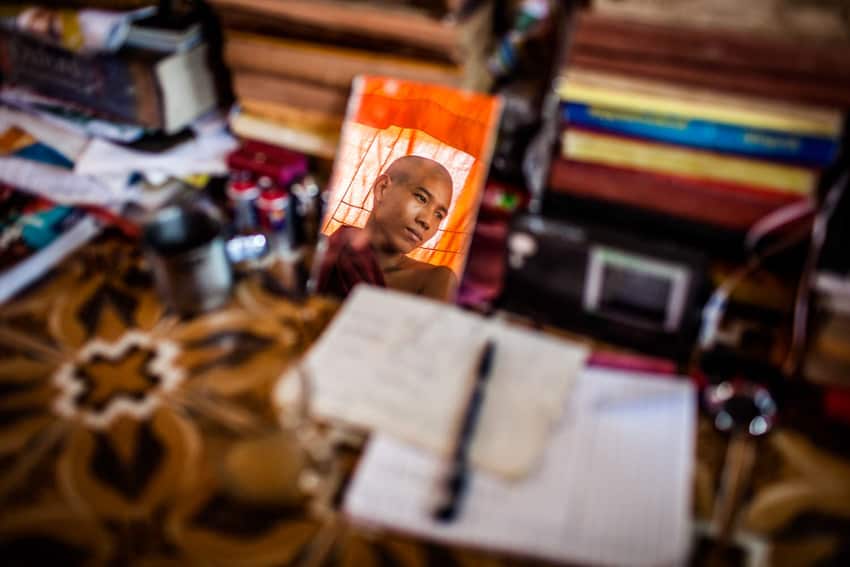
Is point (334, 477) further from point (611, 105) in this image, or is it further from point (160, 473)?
point (611, 105)

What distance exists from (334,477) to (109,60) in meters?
0.81

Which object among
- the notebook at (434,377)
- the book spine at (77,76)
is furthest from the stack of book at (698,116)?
the book spine at (77,76)

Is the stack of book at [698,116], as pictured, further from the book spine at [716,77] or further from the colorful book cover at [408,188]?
the colorful book cover at [408,188]

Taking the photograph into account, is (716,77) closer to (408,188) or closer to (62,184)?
(408,188)

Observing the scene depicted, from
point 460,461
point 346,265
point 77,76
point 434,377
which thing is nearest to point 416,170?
point 346,265

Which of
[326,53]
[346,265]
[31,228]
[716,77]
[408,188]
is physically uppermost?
[716,77]

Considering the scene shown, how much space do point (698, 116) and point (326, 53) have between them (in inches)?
21.4

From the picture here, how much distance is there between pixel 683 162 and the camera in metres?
0.87

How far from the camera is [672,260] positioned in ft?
2.74

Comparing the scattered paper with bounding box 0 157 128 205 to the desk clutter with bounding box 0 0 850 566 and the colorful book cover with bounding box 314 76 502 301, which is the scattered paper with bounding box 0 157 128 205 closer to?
the desk clutter with bounding box 0 0 850 566

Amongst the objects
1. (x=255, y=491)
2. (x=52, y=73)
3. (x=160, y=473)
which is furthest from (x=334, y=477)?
(x=52, y=73)

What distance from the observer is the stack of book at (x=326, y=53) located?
3.14 ft

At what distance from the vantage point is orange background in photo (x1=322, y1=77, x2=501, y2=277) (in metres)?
0.95

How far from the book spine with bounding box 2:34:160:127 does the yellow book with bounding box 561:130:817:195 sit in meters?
0.73
